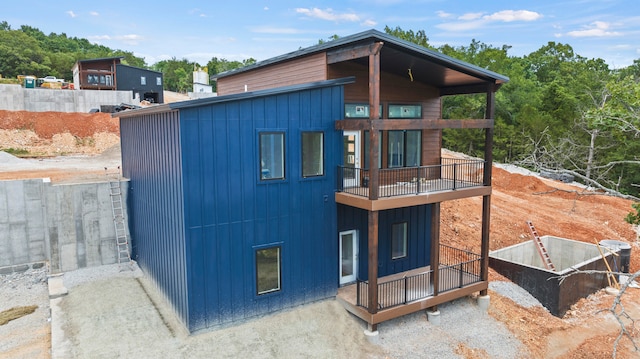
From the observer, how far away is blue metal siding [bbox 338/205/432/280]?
12.3 meters

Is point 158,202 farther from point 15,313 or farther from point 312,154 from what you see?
point 15,313

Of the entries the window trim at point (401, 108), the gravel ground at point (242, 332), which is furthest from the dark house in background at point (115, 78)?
the window trim at point (401, 108)

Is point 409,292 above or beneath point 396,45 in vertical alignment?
beneath

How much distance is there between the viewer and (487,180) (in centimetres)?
1265

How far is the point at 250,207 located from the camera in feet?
33.7

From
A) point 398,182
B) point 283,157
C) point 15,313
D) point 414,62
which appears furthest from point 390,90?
point 15,313

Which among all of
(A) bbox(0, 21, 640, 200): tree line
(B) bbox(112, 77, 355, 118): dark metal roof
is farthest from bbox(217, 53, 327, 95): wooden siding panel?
(A) bbox(0, 21, 640, 200): tree line

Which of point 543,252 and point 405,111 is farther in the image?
point 543,252

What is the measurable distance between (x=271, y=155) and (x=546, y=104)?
39.8 meters

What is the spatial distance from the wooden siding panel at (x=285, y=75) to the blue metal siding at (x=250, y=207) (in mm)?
820

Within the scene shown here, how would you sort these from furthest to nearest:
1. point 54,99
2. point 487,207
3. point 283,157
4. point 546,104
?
point 546,104 → point 54,99 → point 487,207 → point 283,157

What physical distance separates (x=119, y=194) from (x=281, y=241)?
22.4ft

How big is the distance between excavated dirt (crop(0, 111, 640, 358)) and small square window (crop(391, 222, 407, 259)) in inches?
118

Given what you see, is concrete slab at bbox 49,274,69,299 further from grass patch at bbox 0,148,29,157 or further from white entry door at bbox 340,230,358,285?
grass patch at bbox 0,148,29,157
